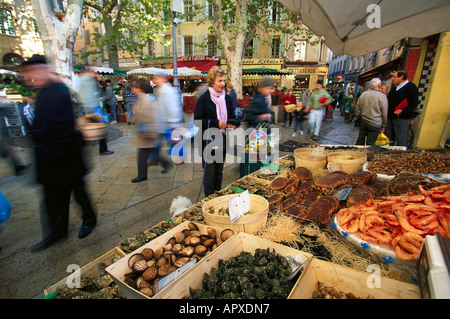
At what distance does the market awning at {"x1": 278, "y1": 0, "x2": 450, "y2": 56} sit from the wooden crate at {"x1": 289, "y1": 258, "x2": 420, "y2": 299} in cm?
319

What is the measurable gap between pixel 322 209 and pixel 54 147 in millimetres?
2915

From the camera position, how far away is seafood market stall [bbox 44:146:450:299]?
148cm

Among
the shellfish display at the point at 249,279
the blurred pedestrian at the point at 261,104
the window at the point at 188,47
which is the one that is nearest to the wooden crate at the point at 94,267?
the shellfish display at the point at 249,279

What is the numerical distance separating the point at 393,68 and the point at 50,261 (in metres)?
10.6

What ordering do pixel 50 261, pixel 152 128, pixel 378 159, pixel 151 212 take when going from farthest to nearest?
pixel 152 128
pixel 151 212
pixel 378 159
pixel 50 261

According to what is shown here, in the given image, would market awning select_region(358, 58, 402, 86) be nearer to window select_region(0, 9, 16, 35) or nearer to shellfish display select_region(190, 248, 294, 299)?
shellfish display select_region(190, 248, 294, 299)

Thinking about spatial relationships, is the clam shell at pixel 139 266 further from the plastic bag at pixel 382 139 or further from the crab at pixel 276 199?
Result: the plastic bag at pixel 382 139

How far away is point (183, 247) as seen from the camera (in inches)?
77.8

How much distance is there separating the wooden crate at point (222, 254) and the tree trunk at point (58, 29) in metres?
7.39

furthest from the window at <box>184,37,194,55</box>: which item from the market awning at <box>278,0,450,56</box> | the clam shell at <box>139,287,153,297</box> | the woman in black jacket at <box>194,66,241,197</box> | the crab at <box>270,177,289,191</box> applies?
the clam shell at <box>139,287,153,297</box>

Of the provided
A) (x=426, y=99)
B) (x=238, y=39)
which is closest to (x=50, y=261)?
(x=426, y=99)

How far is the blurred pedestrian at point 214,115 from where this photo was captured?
130 inches

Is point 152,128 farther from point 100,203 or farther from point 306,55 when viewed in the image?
point 306,55
